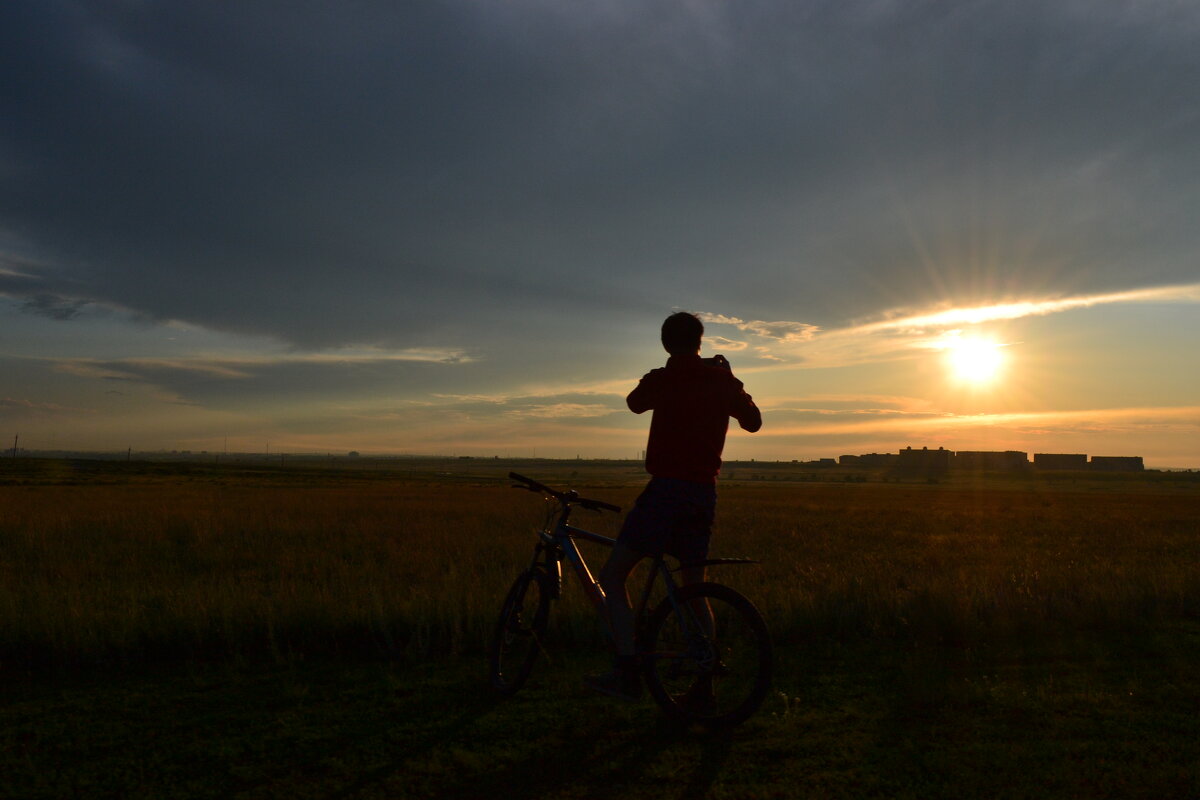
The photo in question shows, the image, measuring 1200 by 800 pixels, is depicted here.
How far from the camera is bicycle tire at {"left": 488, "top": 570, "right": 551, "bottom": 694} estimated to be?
191 inches

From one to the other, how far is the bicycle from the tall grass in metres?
1.22

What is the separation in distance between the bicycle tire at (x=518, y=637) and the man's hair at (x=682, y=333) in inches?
69.5

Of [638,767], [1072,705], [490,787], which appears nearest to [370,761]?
[490,787]

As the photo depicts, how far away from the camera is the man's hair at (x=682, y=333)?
14.9ft

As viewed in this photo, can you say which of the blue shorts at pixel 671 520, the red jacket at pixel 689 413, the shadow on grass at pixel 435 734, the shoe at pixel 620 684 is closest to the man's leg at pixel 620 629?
the shoe at pixel 620 684

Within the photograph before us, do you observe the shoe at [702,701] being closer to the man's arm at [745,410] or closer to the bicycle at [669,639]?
Answer: the bicycle at [669,639]

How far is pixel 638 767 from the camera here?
144 inches

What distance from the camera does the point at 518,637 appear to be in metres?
5.18

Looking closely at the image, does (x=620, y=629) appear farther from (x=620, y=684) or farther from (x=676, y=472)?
(x=676, y=472)

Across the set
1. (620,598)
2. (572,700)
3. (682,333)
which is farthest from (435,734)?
(682,333)

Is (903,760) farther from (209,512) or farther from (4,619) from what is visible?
(209,512)

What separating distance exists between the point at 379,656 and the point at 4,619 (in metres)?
2.98

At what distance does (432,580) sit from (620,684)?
7320 mm

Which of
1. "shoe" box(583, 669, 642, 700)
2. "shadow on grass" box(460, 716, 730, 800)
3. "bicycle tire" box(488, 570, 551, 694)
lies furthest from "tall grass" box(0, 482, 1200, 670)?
"shadow on grass" box(460, 716, 730, 800)
